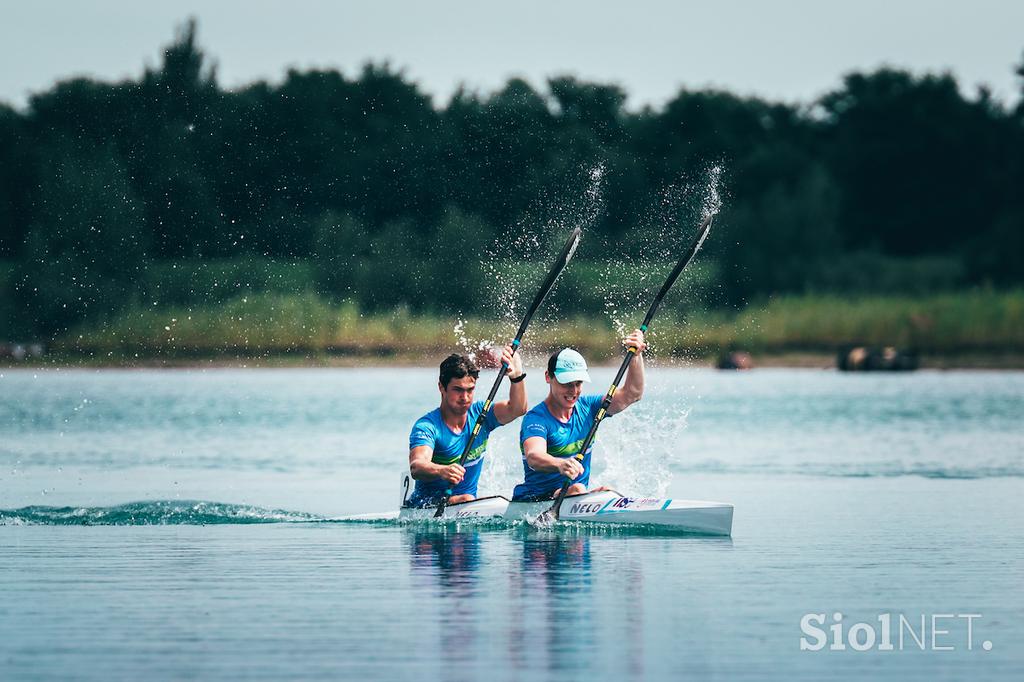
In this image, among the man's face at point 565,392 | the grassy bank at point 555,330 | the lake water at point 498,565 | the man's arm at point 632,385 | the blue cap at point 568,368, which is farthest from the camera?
the grassy bank at point 555,330

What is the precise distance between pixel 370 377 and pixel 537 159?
23005 millimetres

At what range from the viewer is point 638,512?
1803cm

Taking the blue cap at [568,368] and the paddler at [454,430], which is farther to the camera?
the paddler at [454,430]

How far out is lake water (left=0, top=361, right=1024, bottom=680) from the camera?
38.5 feet

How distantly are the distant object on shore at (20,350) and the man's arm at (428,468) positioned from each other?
37768 mm

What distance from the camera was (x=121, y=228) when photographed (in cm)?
4581

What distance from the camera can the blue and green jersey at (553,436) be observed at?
1784 cm

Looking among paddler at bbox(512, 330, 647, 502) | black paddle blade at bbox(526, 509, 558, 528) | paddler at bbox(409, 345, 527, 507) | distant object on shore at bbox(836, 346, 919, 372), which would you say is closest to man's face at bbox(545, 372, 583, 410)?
paddler at bbox(512, 330, 647, 502)

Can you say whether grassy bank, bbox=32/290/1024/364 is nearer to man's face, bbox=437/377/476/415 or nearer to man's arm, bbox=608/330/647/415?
man's arm, bbox=608/330/647/415

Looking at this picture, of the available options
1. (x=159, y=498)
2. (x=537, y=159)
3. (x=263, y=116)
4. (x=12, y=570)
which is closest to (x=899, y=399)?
(x=537, y=159)

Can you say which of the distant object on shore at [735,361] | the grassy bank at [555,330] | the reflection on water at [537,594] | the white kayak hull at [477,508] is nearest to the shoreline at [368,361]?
the grassy bank at [555,330]

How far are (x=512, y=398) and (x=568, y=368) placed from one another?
2.68ft

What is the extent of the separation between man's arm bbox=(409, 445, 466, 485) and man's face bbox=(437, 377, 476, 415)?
1.49 ft

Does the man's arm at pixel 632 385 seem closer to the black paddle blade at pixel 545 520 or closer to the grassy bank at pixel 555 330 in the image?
the black paddle blade at pixel 545 520
